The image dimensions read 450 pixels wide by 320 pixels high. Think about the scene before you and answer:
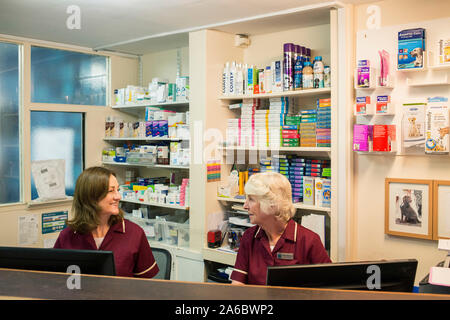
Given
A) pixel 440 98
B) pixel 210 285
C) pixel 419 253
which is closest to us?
pixel 210 285

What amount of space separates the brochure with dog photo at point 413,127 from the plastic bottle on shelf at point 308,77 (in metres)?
0.76

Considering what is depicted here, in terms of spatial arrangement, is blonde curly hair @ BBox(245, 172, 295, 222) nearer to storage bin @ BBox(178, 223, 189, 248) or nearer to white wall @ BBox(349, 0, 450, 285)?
white wall @ BBox(349, 0, 450, 285)

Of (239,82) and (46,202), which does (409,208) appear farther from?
(46,202)

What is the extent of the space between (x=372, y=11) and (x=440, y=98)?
2.73 feet

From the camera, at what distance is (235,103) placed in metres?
4.25

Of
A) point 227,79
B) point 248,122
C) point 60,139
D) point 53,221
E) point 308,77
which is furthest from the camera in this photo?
point 60,139

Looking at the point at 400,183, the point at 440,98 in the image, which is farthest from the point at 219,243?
the point at 440,98

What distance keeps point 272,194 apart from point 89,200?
3.32 feet

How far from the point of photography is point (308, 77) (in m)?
3.50

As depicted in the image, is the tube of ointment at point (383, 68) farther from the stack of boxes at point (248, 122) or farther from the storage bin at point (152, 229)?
the storage bin at point (152, 229)

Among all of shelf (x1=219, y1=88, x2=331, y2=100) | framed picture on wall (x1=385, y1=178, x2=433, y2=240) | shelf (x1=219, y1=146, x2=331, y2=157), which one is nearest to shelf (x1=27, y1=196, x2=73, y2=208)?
shelf (x1=219, y1=146, x2=331, y2=157)

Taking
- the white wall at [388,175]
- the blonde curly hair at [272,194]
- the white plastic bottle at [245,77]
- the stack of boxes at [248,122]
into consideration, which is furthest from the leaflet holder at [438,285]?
the white plastic bottle at [245,77]

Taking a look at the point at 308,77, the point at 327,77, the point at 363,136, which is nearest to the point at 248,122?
the point at 308,77

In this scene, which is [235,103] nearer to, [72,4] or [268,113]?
[268,113]
